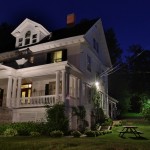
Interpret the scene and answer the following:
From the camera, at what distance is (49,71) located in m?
20.1

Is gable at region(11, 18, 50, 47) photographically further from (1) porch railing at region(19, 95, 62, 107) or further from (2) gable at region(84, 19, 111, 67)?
(1) porch railing at region(19, 95, 62, 107)

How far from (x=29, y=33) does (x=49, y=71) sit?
798cm

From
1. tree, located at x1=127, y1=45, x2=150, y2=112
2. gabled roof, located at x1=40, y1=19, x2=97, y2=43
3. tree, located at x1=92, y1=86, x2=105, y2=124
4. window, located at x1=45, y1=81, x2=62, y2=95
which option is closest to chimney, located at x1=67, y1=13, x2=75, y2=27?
gabled roof, located at x1=40, y1=19, x2=97, y2=43

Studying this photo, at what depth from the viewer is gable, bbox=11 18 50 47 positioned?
83.1 ft

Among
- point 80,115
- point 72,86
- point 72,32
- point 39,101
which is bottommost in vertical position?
point 80,115

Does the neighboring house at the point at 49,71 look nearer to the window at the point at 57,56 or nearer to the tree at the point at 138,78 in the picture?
the window at the point at 57,56

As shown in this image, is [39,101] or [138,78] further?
[138,78]

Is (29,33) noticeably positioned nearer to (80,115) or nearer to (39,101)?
(39,101)

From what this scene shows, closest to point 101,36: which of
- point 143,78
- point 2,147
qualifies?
point 2,147

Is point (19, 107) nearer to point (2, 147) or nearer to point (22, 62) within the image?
point (22, 62)

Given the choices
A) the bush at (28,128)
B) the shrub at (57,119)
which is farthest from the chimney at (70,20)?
the bush at (28,128)

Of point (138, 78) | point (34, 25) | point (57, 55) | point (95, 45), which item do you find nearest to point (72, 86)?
point (57, 55)

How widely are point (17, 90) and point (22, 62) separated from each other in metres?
2.93

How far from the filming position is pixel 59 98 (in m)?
19.1
